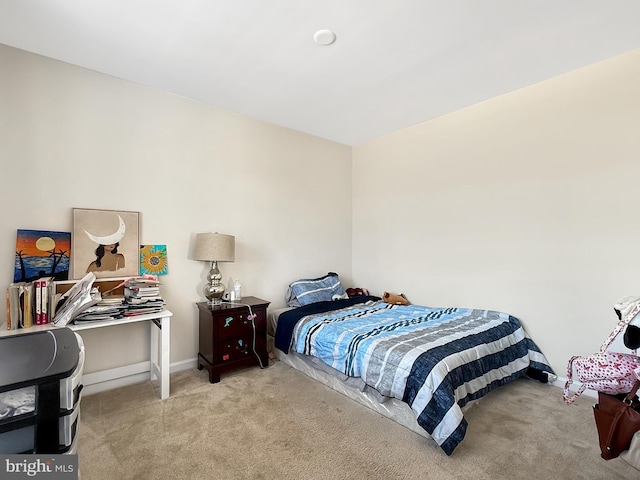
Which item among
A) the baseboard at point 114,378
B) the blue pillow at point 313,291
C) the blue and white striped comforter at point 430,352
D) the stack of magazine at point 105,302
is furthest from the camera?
the blue pillow at point 313,291

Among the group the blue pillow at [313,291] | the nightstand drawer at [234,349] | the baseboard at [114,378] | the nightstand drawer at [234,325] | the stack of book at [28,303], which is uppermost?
the stack of book at [28,303]

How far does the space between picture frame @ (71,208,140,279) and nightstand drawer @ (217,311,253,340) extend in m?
0.86

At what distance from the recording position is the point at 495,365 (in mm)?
2512

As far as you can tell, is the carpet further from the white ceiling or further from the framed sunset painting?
the white ceiling

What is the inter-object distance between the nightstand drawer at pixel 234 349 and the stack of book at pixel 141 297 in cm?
64

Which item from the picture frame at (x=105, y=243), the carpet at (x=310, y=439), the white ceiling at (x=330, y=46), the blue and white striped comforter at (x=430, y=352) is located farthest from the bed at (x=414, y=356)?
the white ceiling at (x=330, y=46)

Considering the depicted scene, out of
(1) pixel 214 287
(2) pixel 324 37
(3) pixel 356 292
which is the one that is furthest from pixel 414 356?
(2) pixel 324 37

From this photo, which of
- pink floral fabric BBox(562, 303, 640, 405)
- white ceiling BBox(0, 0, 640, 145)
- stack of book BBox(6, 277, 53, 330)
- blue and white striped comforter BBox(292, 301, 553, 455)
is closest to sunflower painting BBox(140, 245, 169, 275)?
stack of book BBox(6, 277, 53, 330)

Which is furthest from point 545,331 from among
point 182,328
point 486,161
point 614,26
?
point 182,328

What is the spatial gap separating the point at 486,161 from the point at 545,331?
5.51ft

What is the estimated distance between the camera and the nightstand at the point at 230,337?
2.84 m

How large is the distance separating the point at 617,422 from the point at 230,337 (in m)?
2.63

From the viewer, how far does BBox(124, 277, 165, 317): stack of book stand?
252 cm

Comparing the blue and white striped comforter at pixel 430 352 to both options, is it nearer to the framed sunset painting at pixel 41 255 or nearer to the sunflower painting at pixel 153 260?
the sunflower painting at pixel 153 260
